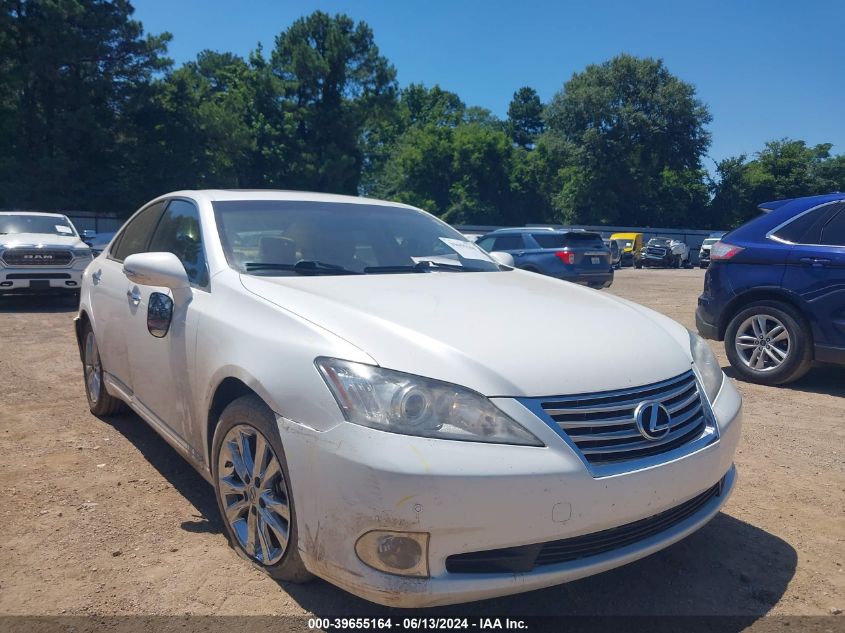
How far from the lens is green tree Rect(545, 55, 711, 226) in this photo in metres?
52.5

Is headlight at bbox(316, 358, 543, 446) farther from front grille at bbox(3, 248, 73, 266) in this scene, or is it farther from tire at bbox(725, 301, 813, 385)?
front grille at bbox(3, 248, 73, 266)

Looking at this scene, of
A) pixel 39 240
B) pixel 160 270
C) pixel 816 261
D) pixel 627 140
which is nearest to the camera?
pixel 160 270

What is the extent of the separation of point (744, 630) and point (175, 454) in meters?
3.18

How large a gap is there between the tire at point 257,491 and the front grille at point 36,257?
9.83m

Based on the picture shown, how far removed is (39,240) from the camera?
11.5 meters

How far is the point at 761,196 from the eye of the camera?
55.6 meters

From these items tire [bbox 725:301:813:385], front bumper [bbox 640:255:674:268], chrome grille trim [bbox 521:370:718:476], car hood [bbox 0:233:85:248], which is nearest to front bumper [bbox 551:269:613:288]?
tire [bbox 725:301:813:385]

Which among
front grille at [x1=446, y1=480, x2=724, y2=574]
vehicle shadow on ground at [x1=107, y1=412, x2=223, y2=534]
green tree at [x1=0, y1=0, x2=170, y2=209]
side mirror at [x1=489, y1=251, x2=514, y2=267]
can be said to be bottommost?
vehicle shadow on ground at [x1=107, y1=412, x2=223, y2=534]

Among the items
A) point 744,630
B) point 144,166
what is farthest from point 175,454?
point 144,166

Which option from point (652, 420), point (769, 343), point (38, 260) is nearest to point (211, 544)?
point (652, 420)

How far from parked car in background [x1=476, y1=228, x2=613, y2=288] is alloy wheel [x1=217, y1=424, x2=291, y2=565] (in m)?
12.7

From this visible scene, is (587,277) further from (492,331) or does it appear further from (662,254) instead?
(662,254)

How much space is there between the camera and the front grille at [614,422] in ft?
7.66

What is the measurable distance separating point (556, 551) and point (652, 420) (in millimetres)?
565
